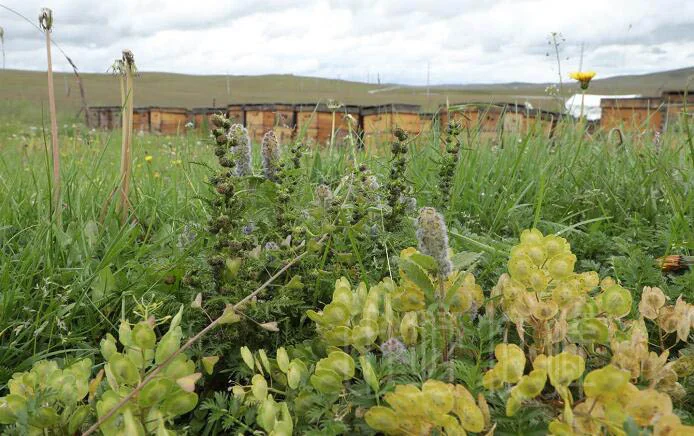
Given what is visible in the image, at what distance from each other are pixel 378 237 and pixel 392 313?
24.1 inches

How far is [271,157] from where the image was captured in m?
1.80

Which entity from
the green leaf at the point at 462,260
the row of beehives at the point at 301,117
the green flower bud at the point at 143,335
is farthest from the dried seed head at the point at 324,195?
the row of beehives at the point at 301,117

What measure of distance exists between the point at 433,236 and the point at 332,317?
10.6 inches

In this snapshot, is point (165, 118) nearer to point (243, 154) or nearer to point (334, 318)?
point (243, 154)

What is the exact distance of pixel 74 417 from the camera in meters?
1.09

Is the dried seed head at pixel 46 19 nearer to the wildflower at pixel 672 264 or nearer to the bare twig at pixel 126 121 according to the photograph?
the bare twig at pixel 126 121

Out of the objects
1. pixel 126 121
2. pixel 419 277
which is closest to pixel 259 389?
pixel 419 277

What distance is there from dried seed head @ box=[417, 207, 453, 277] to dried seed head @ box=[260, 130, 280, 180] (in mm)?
763

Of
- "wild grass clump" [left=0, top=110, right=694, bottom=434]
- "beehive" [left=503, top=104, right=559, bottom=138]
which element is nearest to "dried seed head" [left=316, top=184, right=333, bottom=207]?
"wild grass clump" [left=0, top=110, right=694, bottom=434]

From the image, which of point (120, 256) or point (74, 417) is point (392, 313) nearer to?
point (74, 417)

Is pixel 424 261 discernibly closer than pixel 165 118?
Yes

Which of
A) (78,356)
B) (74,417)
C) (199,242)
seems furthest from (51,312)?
(74,417)

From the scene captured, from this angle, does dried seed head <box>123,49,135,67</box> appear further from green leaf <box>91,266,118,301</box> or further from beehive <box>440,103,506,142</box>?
beehive <box>440,103,506,142</box>

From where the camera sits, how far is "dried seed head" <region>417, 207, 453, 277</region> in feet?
3.62
